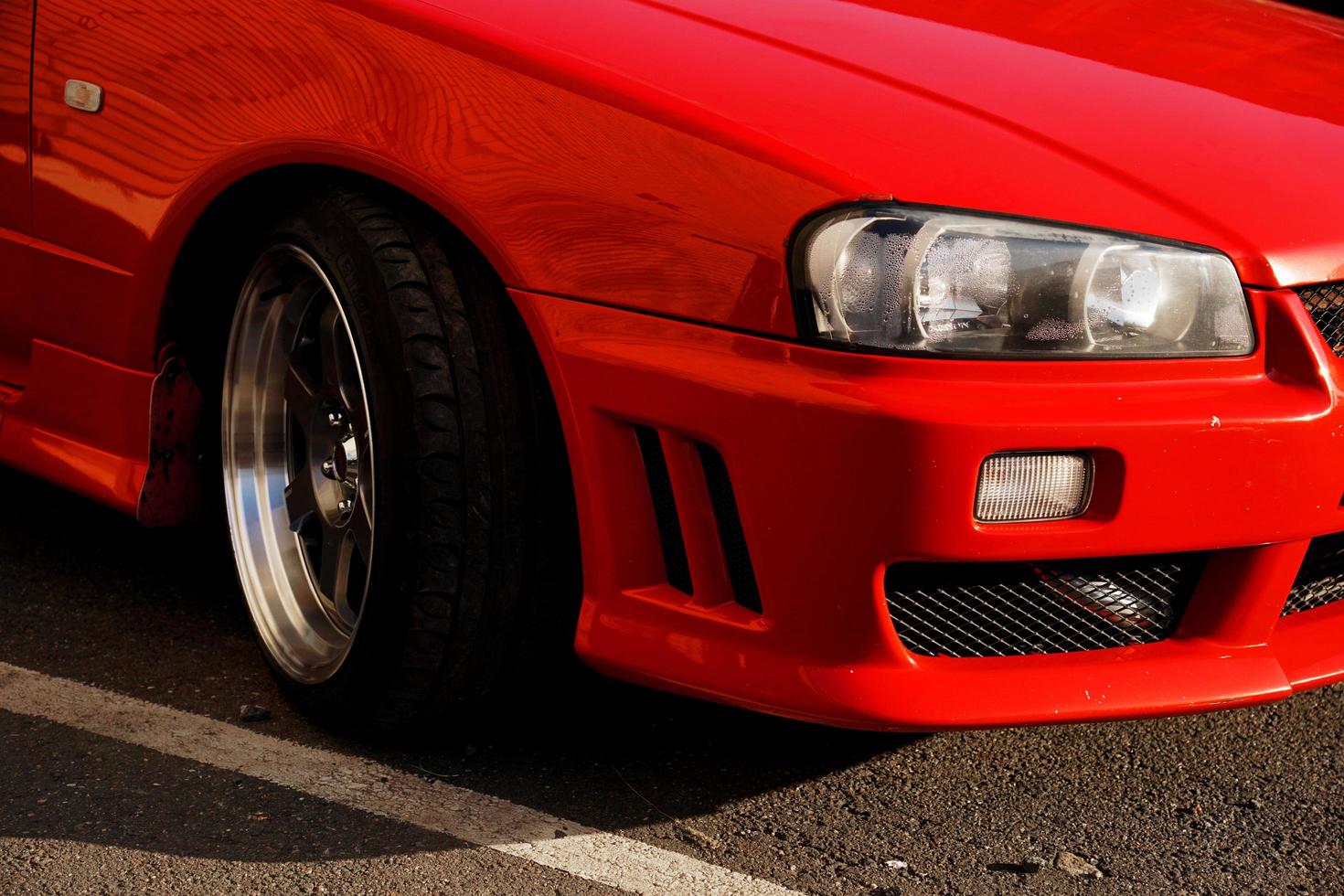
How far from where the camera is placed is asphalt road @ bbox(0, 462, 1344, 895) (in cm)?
219

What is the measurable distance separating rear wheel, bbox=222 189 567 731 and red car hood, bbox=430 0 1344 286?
1.14 feet

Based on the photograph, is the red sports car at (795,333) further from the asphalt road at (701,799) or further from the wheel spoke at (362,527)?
the asphalt road at (701,799)

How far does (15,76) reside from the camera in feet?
9.17

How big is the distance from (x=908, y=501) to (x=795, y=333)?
0.24 m

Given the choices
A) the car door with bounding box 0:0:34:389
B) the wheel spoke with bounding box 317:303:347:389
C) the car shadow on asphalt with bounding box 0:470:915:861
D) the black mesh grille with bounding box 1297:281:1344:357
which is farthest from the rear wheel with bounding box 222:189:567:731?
the black mesh grille with bounding box 1297:281:1344:357

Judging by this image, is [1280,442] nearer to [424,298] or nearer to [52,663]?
[424,298]

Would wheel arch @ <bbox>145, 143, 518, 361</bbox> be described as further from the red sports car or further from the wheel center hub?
the wheel center hub

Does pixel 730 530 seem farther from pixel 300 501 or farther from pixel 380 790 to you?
pixel 300 501

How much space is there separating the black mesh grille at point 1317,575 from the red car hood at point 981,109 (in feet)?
1.29

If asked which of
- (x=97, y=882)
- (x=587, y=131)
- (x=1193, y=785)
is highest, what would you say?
(x=587, y=131)

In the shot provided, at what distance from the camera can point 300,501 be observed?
2.77 meters

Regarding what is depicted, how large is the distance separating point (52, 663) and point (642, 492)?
1.28 m

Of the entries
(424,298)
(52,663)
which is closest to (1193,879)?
(424,298)

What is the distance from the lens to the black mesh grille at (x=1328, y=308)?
2.10 metres
